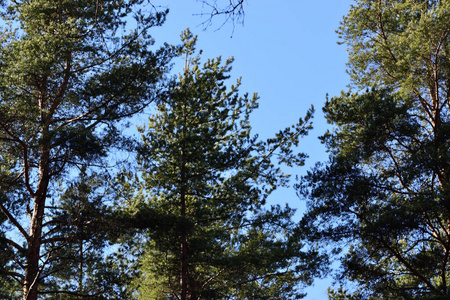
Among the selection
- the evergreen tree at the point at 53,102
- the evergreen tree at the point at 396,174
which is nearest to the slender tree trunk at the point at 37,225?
the evergreen tree at the point at 53,102

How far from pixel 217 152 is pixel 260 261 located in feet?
10.9

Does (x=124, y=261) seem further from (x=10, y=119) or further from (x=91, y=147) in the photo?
(x=10, y=119)

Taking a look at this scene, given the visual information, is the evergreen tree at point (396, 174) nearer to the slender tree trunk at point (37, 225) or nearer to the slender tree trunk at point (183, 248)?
the slender tree trunk at point (183, 248)

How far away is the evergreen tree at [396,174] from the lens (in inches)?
429

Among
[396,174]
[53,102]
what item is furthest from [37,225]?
[396,174]

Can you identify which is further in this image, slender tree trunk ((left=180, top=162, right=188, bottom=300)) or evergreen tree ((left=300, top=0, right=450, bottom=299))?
slender tree trunk ((left=180, top=162, right=188, bottom=300))

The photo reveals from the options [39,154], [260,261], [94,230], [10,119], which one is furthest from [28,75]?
[260,261]

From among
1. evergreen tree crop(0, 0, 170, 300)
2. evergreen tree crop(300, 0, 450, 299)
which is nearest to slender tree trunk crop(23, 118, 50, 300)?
evergreen tree crop(0, 0, 170, 300)

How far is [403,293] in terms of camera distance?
11172 mm

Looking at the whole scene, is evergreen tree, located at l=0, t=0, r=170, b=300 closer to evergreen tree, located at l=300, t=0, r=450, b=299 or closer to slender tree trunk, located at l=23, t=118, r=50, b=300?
slender tree trunk, located at l=23, t=118, r=50, b=300

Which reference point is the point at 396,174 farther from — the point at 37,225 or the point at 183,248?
the point at 37,225

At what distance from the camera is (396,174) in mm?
11695

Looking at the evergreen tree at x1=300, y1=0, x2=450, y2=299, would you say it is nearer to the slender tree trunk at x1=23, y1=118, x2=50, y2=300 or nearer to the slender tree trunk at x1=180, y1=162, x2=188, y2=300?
the slender tree trunk at x1=180, y1=162, x2=188, y2=300

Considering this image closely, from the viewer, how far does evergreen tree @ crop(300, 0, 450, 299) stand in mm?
10906
